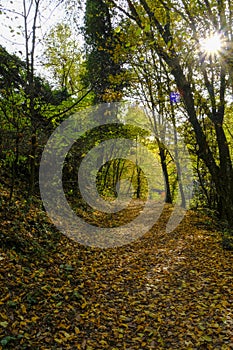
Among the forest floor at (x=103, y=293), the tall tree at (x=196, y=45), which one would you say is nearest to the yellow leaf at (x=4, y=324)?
the forest floor at (x=103, y=293)

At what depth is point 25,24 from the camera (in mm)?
6281

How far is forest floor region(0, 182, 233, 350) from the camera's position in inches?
144

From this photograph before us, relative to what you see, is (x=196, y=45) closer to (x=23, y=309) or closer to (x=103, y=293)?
(x=103, y=293)

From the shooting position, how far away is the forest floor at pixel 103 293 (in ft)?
12.0

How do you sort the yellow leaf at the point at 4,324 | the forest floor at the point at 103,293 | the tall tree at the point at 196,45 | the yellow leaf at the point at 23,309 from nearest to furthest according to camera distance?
the yellow leaf at the point at 4,324 < the forest floor at the point at 103,293 < the yellow leaf at the point at 23,309 < the tall tree at the point at 196,45

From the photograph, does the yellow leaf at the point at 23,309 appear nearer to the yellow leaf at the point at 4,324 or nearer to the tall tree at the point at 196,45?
the yellow leaf at the point at 4,324

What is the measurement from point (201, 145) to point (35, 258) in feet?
16.1

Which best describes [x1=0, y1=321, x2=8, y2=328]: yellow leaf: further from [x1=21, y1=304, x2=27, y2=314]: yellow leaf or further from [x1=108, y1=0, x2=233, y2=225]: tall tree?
[x1=108, y1=0, x2=233, y2=225]: tall tree

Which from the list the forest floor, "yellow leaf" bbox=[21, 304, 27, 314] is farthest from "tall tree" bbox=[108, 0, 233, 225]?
"yellow leaf" bbox=[21, 304, 27, 314]

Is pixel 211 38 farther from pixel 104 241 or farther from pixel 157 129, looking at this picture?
pixel 157 129

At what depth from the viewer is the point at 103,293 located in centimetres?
486

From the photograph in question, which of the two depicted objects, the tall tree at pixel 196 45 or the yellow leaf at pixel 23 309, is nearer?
the yellow leaf at pixel 23 309

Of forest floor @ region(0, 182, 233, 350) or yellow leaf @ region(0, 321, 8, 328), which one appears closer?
yellow leaf @ region(0, 321, 8, 328)

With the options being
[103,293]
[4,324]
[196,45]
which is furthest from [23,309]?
[196,45]
